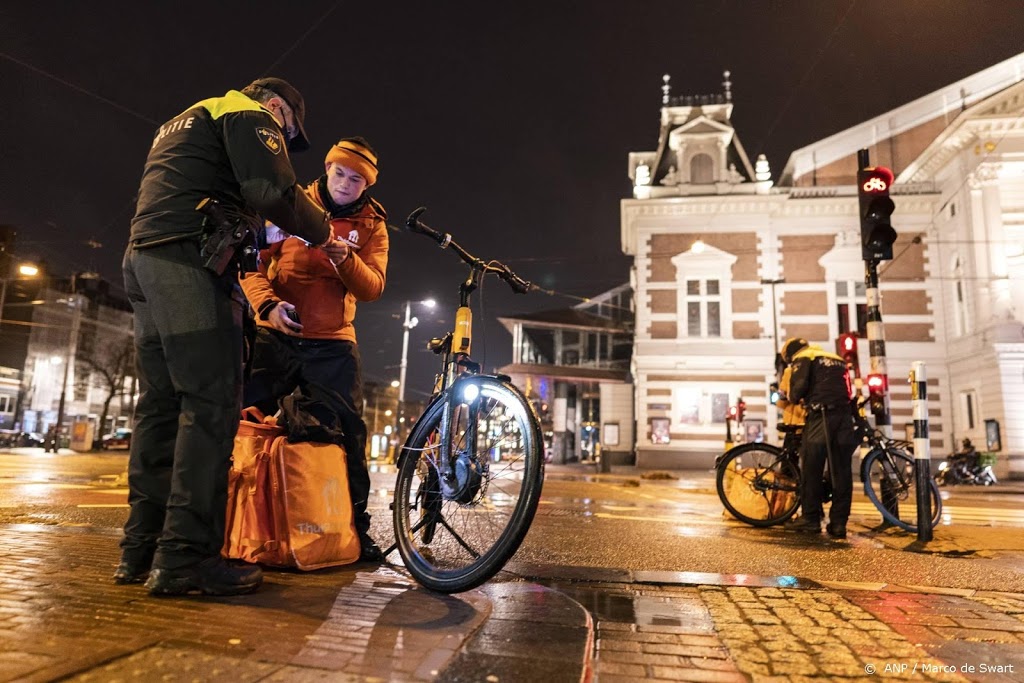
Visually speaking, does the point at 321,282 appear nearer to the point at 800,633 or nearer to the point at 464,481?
the point at 464,481

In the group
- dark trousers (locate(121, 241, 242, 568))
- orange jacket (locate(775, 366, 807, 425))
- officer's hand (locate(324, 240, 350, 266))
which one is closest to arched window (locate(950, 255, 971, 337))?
orange jacket (locate(775, 366, 807, 425))

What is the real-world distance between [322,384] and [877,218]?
6.00 metres

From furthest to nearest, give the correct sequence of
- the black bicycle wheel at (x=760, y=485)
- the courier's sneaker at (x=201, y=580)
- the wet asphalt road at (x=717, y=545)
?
the black bicycle wheel at (x=760, y=485), the wet asphalt road at (x=717, y=545), the courier's sneaker at (x=201, y=580)

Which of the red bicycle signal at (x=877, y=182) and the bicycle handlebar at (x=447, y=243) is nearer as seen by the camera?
the bicycle handlebar at (x=447, y=243)

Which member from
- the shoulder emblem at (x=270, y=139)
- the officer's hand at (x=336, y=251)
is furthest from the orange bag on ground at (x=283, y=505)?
the shoulder emblem at (x=270, y=139)

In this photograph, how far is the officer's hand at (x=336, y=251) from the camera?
272cm

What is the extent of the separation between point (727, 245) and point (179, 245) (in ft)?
79.0

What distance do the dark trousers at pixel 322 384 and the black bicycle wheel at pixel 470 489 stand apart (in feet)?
1.23

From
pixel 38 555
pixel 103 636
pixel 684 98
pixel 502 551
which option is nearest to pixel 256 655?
pixel 103 636

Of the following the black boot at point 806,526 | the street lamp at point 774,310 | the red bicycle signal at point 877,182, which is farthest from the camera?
the street lamp at point 774,310

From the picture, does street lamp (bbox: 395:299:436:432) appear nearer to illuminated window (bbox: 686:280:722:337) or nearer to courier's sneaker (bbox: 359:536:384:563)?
illuminated window (bbox: 686:280:722:337)

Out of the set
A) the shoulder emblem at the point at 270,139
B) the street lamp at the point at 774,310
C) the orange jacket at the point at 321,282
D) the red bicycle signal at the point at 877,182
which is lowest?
the orange jacket at the point at 321,282

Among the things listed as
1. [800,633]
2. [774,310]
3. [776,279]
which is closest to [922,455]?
[800,633]

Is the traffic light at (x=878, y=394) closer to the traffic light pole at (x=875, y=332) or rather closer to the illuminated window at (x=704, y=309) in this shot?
the traffic light pole at (x=875, y=332)
